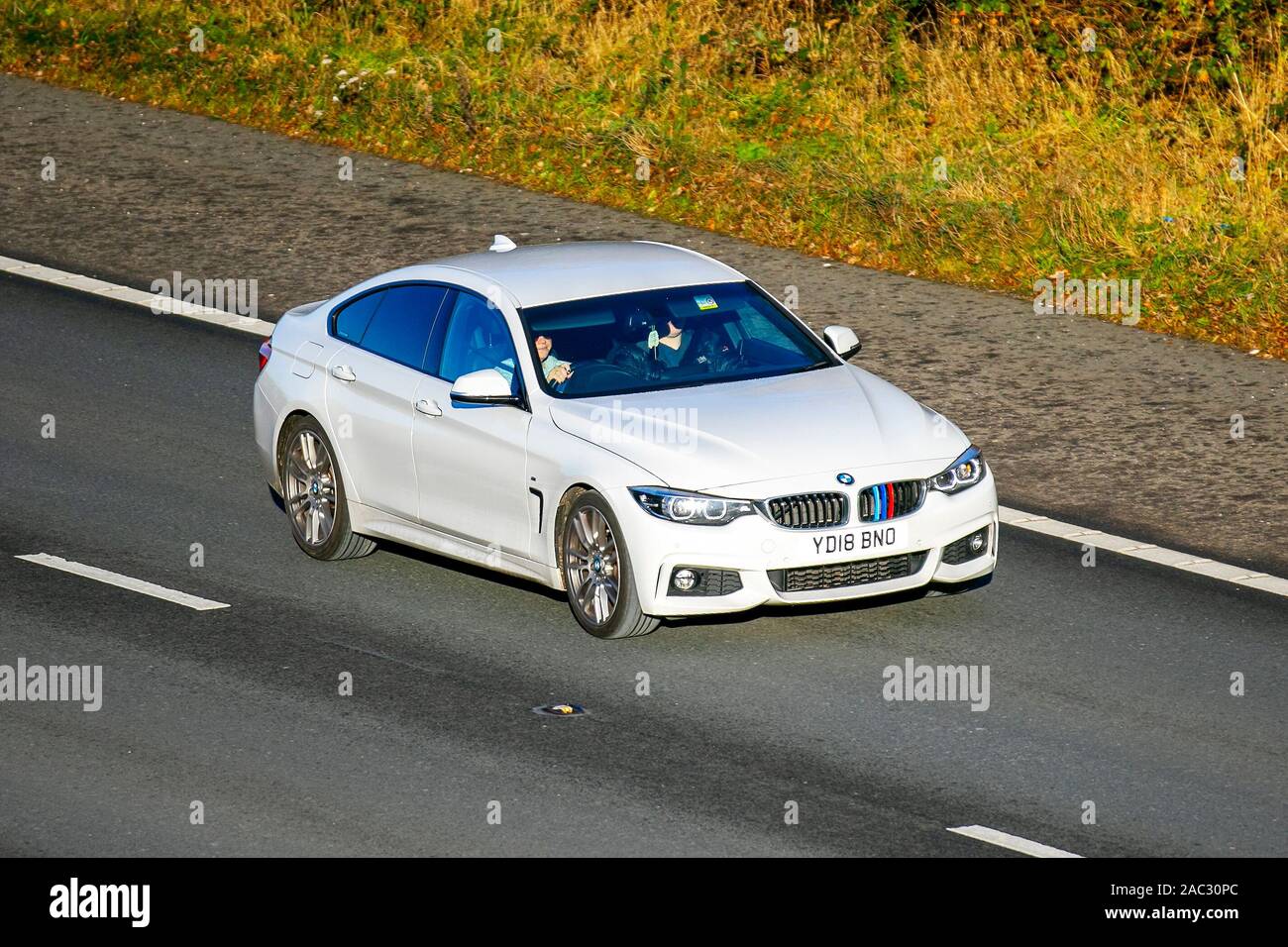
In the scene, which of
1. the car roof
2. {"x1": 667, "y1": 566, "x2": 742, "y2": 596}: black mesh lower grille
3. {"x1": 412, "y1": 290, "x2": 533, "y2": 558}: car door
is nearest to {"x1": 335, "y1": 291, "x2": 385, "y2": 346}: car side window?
the car roof

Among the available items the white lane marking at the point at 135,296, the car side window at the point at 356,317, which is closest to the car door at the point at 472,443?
the car side window at the point at 356,317

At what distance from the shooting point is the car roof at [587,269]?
483 inches

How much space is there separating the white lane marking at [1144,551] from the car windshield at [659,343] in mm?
1552

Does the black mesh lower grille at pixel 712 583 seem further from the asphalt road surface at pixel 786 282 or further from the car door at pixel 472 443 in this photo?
the asphalt road surface at pixel 786 282

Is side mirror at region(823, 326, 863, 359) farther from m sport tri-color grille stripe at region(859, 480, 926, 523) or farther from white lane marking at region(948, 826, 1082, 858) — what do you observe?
white lane marking at region(948, 826, 1082, 858)

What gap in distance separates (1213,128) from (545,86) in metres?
6.58

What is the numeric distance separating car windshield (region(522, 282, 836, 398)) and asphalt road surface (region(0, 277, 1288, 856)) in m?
1.24

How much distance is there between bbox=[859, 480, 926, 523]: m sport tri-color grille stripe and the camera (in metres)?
A: 11.0

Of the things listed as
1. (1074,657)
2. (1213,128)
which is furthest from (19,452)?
(1213,128)

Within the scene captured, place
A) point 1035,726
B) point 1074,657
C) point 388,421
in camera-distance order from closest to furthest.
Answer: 1. point 1035,726
2. point 1074,657
3. point 388,421

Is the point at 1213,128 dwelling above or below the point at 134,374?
above

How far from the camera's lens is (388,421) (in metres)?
12.3
